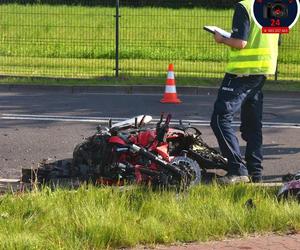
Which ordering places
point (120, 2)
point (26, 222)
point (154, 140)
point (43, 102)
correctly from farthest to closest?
point (120, 2) → point (43, 102) → point (154, 140) → point (26, 222)

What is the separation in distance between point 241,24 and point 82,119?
490 centimetres

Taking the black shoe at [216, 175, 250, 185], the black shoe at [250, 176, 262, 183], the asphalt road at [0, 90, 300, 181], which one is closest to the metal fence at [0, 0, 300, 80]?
the asphalt road at [0, 90, 300, 181]

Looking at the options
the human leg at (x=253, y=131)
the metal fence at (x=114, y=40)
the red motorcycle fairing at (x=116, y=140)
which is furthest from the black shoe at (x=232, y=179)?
the metal fence at (x=114, y=40)

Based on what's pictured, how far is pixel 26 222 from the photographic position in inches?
213

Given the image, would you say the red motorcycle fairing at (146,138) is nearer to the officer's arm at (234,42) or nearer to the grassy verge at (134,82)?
the officer's arm at (234,42)

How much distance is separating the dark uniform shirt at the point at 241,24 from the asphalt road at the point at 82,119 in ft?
6.01

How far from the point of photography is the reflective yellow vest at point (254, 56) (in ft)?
23.3

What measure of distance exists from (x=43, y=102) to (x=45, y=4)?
207 inches

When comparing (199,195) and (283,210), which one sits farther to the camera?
(199,195)

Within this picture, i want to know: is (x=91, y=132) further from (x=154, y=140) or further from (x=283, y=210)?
(x=283, y=210)

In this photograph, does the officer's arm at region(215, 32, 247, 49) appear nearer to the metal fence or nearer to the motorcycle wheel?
the motorcycle wheel

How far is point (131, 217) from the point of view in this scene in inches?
219

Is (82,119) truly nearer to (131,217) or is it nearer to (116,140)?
(116,140)

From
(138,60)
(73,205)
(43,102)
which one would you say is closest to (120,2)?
(138,60)
